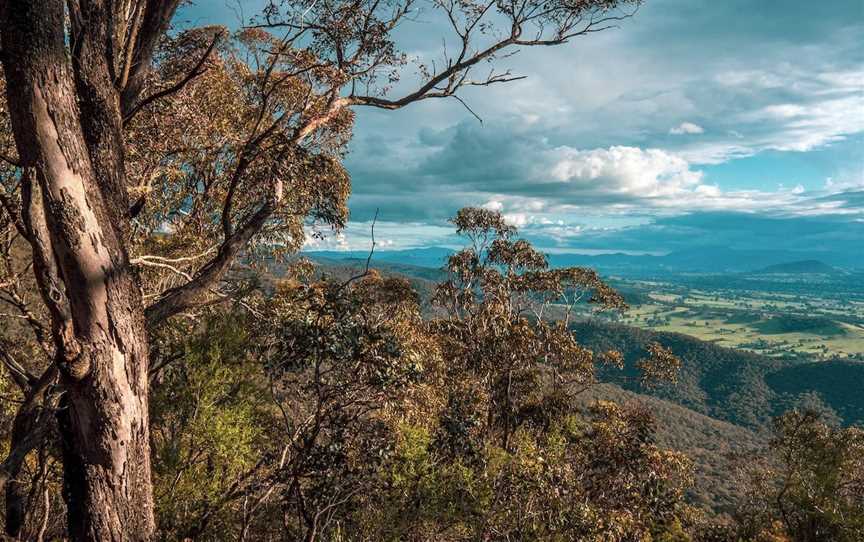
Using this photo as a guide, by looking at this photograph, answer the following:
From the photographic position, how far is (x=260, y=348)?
20.2 ft

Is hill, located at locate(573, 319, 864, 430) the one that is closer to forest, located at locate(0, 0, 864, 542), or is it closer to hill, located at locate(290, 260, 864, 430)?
hill, located at locate(290, 260, 864, 430)

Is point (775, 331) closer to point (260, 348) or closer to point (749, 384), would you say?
point (749, 384)

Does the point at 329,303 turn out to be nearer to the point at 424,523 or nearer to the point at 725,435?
the point at 424,523

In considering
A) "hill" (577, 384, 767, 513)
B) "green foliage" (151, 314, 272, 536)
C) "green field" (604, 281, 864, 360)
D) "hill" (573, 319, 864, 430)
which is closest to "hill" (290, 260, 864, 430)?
"hill" (573, 319, 864, 430)

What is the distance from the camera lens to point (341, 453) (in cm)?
620

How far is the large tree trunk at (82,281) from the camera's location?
3.05 meters

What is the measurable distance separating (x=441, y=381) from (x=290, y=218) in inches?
219

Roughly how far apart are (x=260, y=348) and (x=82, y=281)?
120 inches

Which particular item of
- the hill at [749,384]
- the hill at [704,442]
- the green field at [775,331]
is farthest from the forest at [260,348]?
the green field at [775,331]

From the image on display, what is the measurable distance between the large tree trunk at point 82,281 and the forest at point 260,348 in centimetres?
1

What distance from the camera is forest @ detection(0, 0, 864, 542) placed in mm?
3355

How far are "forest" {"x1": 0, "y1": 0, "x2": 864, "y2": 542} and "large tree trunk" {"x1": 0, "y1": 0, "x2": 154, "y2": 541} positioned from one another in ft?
0.05

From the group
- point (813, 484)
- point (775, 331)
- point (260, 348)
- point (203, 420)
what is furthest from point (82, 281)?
point (775, 331)

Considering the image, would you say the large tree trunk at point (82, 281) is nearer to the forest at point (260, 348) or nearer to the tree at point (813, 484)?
the forest at point (260, 348)
